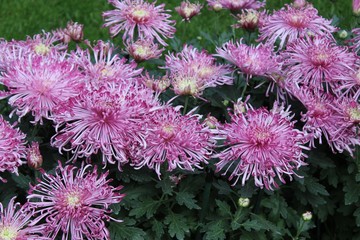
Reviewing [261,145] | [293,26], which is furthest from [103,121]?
[293,26]

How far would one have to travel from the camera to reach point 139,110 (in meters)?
2.13

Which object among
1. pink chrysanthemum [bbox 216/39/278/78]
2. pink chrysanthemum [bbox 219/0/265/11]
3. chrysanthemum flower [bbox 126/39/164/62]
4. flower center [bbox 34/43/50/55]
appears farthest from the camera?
pink chrysanthemum [bbox 219/0/265/11]

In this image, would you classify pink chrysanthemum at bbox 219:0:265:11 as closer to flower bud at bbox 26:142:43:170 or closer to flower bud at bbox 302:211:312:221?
flower bud at bbox 302:211:312:221

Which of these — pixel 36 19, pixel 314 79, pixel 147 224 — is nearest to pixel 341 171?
pixel 314 79

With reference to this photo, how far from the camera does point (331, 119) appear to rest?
2.50m

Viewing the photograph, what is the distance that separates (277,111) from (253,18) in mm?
692

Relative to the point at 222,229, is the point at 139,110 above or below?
above

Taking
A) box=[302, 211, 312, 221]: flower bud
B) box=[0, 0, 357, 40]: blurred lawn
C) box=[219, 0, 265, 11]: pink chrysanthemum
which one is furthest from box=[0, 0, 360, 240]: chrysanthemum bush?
box=[0, 0, 357, 40]: blurred lawn

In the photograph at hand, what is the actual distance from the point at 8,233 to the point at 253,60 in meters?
1.16

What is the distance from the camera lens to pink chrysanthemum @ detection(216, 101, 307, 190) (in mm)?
2166

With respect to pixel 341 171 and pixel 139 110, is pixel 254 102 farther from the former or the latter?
pixel 139 110

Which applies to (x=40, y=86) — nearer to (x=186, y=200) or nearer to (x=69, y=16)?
(x=186, y=200)

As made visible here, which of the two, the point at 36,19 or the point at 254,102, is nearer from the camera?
the point at 254,102

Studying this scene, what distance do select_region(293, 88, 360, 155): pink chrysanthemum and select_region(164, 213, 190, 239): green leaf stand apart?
1.88 feet
